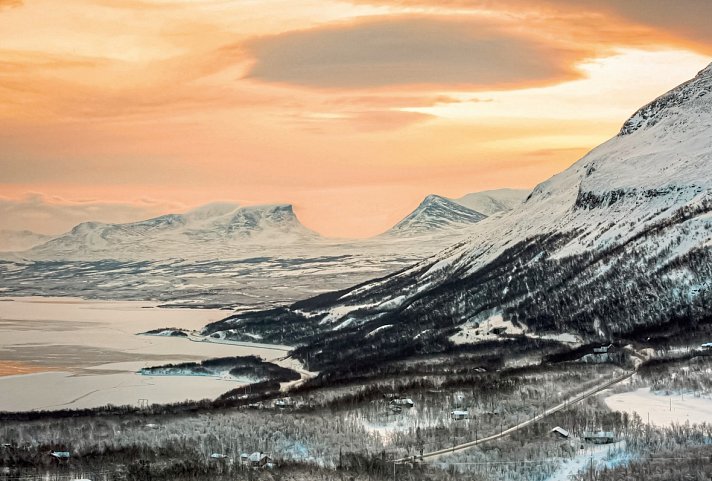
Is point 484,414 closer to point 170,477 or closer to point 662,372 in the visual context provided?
point 662,372

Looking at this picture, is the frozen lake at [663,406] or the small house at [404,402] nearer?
the frozen lake at [663,406]

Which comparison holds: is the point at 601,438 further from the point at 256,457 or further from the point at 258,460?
the point at 256,457

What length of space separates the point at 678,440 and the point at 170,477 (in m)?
48.7

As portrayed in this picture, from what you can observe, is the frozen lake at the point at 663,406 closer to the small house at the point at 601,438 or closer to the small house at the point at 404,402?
the small house at the point at 601,438

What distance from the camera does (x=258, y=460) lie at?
99000 mm

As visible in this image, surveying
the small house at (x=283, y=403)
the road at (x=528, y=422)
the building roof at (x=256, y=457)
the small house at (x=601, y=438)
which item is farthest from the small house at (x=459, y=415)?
the building roof at (x=256, y=457)

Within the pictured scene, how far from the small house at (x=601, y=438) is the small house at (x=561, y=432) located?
216 cm

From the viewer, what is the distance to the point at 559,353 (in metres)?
182

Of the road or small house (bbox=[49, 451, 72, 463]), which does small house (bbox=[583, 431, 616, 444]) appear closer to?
the road

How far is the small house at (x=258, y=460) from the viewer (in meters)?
98.0

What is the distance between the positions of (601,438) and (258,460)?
33.9 metres

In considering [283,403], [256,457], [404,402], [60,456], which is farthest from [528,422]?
[60,456]

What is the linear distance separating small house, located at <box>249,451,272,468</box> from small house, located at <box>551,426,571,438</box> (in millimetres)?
30351

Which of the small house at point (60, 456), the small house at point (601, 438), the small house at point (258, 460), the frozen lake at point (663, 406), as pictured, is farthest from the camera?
the frozen lake at point (663, 406)
